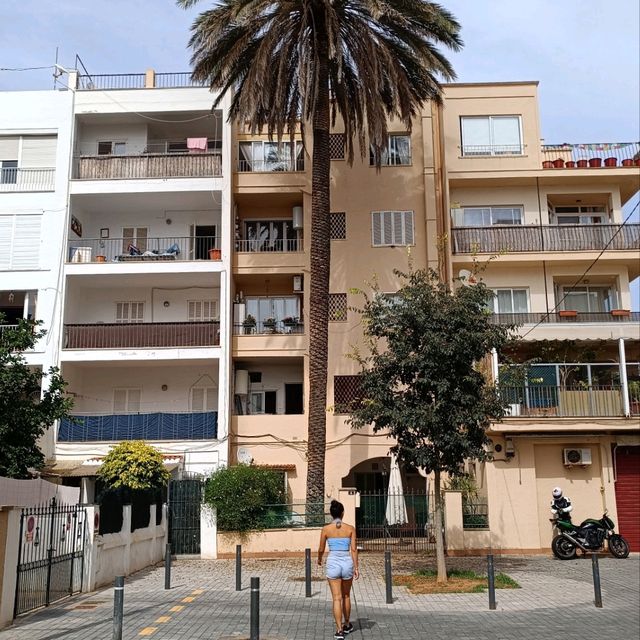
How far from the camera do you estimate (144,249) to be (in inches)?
1155

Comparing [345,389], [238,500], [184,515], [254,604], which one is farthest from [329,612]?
[345,389]

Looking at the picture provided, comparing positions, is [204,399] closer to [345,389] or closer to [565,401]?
[345,389]

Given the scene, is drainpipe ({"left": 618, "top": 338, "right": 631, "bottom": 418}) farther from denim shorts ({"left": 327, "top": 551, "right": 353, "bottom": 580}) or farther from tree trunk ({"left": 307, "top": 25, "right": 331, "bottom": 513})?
denim shorts ({"left": 327, "top": 551, "right": 353, "bottom": 580})

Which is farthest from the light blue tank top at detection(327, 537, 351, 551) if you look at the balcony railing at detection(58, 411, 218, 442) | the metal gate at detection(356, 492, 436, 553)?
the balcony railing at detection(58, 411, 218, 442)

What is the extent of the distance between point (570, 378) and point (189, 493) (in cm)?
1164

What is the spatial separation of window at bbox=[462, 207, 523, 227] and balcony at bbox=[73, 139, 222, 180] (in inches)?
360

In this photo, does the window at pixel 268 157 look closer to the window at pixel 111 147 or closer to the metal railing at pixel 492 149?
the window at pixel 111 147

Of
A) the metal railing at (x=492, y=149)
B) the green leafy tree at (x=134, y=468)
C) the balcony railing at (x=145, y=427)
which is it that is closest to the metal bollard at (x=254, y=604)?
the green leafy tree at (x=134, y=468)

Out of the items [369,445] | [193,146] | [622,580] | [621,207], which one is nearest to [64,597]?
[622,580]

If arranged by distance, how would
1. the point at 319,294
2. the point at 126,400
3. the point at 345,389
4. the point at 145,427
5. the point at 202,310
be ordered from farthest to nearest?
the point at 202,310
the point at 126,400
the point at 345,389
the point at 145,427
the point at 319,294

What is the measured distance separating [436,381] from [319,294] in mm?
7942

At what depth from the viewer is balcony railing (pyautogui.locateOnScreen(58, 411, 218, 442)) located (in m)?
26.2

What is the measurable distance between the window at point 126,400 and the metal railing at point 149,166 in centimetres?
778

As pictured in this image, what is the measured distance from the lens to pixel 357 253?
27875mm
